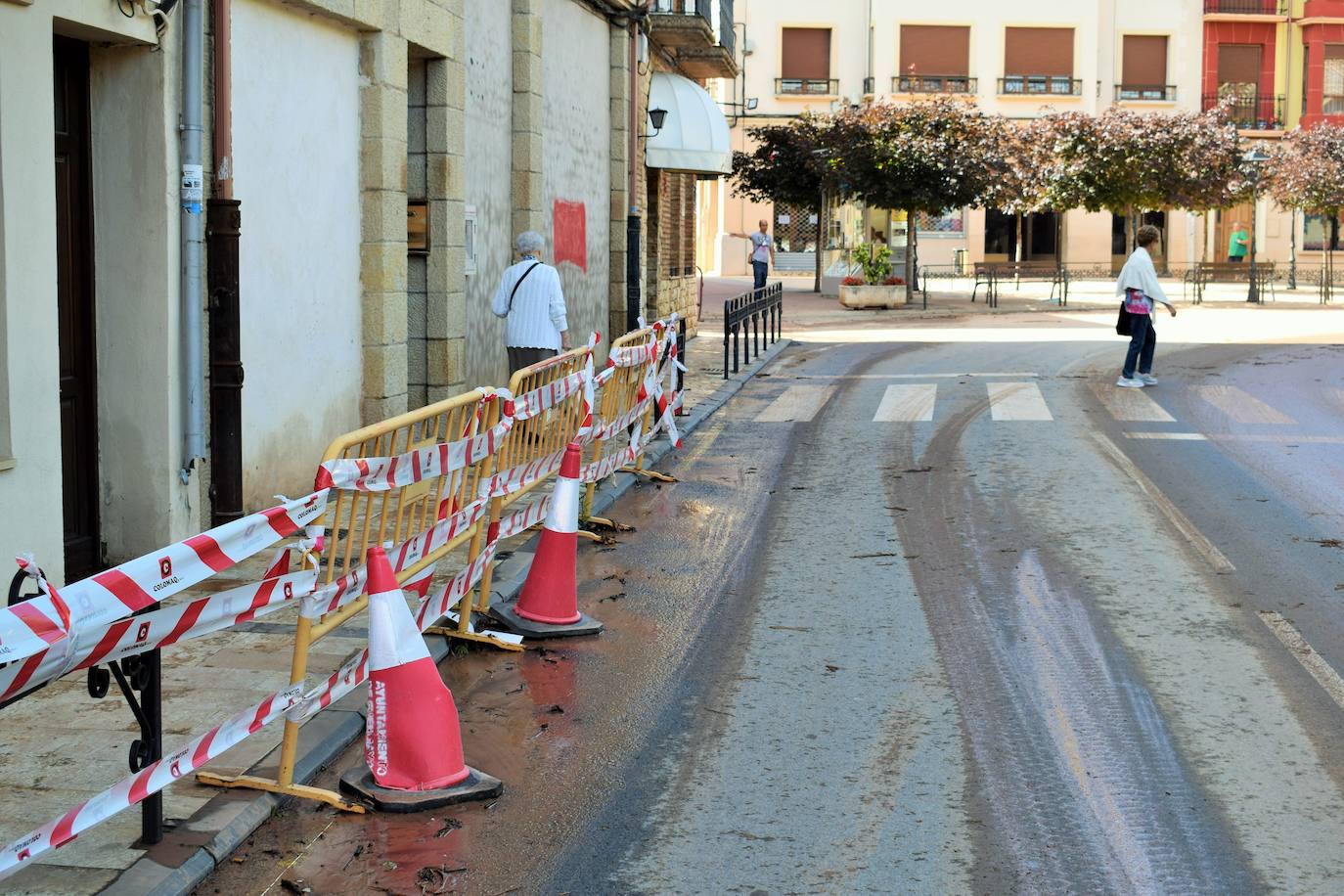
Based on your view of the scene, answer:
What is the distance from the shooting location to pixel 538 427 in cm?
861

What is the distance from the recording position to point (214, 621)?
459cm

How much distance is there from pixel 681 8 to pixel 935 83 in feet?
114

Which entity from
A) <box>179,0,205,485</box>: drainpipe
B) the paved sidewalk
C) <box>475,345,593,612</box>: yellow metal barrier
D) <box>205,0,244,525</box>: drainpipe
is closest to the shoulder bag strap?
<box>475,345,593,612</box>: yellow metal barrier

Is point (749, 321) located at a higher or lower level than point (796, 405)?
higher

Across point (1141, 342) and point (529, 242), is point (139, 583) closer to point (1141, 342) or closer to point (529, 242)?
point (529, 242)

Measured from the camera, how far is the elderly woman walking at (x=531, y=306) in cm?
1281

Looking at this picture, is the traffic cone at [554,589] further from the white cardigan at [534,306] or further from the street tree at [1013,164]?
the street tree at [1013,164]

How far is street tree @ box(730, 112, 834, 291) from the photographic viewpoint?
37844 mm

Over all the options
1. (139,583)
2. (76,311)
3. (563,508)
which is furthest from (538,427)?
(139,583)

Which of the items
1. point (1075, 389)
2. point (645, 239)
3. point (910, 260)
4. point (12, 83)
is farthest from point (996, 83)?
point (12, 83)

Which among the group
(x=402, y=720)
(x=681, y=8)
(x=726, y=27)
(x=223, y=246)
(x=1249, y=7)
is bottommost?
(x=402, y=720)

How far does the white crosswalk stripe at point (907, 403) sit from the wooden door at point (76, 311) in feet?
26.8

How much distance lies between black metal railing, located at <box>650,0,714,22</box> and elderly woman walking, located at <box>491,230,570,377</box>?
9796 mm

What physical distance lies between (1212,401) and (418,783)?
1263 cm
